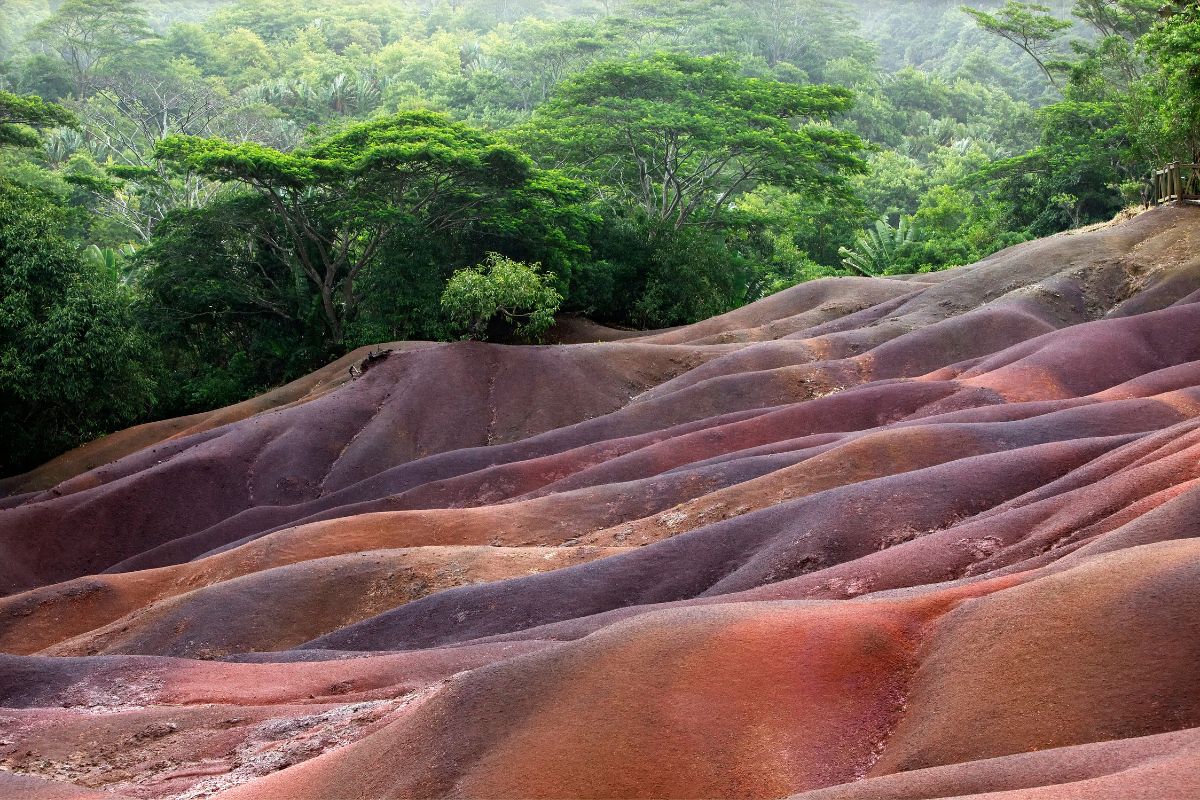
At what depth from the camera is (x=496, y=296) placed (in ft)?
110

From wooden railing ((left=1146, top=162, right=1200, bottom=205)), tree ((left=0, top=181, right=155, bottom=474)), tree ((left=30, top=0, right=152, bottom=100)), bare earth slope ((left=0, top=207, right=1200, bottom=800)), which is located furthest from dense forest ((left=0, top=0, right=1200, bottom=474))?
tree ((left=30, top=0, right=152, bottom=100))

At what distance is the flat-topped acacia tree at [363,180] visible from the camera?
34.2 m

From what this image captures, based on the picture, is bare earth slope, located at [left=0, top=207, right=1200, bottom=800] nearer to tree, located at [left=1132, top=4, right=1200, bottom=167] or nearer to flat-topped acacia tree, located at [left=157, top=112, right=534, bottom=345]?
tree, located at [left=1132, top=4, right=1200, bottom=167]

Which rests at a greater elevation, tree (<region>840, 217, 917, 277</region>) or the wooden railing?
the wooden railing

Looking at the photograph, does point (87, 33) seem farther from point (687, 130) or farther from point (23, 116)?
point (687, 130)

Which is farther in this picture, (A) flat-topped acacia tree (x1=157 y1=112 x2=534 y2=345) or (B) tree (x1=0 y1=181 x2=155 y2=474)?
(A) flat-topped acacia tree (x1=157 y1=112 x2=534 y2=345)

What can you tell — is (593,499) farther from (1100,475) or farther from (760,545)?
(1100,475)

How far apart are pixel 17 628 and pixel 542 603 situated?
1093 centimetres

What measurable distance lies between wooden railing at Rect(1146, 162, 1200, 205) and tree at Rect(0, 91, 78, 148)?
118 ft

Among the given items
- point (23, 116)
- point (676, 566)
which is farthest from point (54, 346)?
point (676, 566)

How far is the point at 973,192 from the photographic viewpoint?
199 feet

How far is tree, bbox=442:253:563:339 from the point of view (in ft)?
109

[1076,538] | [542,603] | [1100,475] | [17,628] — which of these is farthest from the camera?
[17,628]

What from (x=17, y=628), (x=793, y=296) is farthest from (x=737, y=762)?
(x=793, y=296)
